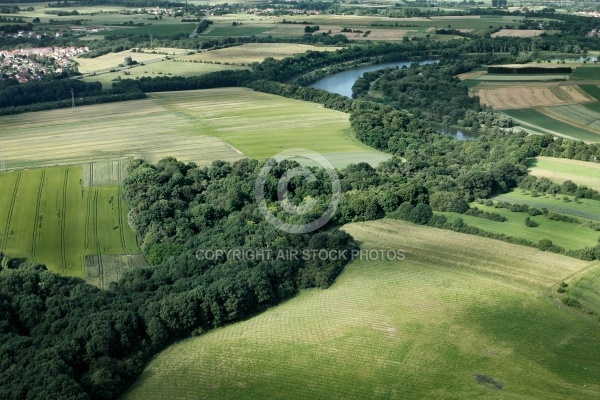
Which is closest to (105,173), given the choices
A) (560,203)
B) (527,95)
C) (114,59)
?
(560,203)

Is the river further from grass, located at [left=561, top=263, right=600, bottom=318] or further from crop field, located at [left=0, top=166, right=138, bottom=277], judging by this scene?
grass, located at [left=561, top=263, right=600, bottom=318]

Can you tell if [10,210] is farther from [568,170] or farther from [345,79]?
[345,79]

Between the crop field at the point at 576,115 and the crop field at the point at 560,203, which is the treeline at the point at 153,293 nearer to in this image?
the crop field at the point at 560,203

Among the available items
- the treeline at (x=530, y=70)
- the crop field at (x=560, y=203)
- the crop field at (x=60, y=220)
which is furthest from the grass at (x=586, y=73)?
the crop field at (x=60, y=220)

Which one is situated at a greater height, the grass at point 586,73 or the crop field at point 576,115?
the grass at point 586,73

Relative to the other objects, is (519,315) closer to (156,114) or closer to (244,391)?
(244,391)

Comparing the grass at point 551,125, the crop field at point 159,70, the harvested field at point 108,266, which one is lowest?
the harvested field at point 108,266
